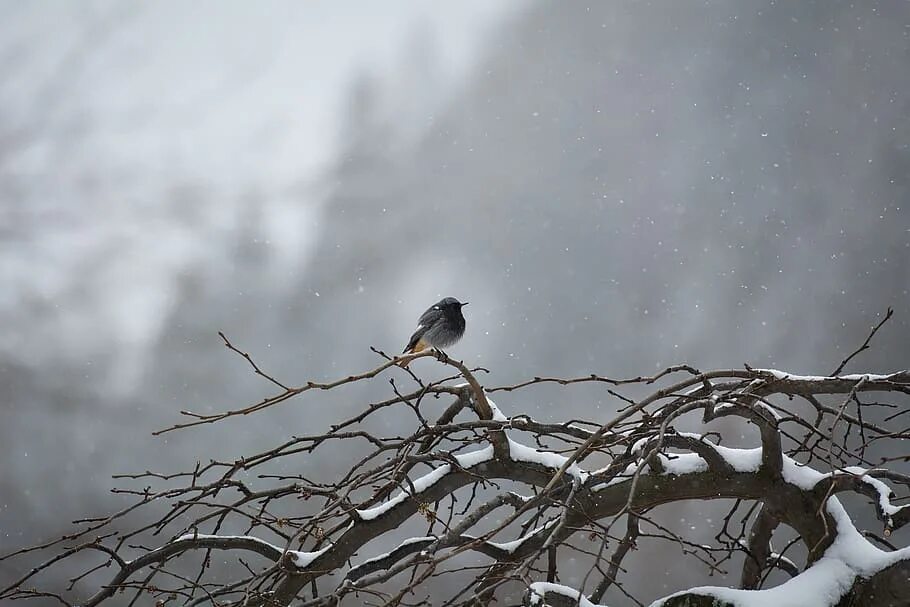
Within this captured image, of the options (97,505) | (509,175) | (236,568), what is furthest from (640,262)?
(97,505)

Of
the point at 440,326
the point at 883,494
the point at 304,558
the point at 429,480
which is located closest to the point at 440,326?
the point at 440,326

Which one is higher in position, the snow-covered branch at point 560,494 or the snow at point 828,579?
the snow-covered branch at point 560,494

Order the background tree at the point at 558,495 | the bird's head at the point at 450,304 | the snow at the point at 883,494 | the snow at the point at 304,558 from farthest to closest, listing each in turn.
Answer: the bird's head at the point at 450,304 < the snow at the point at 304,558 < the snow at the point at 883,494 < the background tree at the point at 558,495

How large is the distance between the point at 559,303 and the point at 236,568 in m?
12.9

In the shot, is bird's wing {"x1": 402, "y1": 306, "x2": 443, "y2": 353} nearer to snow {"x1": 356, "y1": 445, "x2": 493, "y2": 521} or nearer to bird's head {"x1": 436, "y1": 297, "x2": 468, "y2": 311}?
bird's head {"x1": 436, "y1": 297, "x2": 468, "y2": 311}

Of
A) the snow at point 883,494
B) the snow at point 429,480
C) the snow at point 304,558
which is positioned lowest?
the snow at point 883,494

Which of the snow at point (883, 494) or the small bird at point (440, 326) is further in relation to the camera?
the small bird at point (440, 326)

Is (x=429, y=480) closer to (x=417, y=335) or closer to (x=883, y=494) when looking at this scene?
(x=883, y=494)

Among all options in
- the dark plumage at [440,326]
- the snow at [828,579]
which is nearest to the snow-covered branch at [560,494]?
the snow at [828,579]

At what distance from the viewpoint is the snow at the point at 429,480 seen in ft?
10.0

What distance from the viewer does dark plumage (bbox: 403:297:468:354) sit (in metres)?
6.30

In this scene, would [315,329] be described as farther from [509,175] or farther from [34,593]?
[34,593]

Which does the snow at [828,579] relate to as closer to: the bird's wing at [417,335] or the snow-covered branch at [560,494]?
the snow-covered branch at [560,494]

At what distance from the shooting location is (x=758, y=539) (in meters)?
3.52
